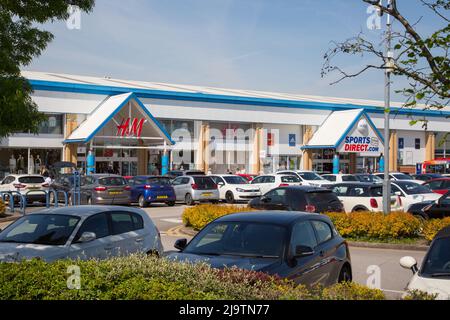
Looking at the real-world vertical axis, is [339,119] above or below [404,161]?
above

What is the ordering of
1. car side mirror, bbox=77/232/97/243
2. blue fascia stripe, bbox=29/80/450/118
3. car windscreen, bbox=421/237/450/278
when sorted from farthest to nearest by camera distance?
1. blue fascia stripe, bbox=29/80/450/118
2. car side mirror, bbox=77/232/97/243
3. car windscreen, bbox=421/237/450/278

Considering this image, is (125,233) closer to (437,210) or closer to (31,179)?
(437,210)

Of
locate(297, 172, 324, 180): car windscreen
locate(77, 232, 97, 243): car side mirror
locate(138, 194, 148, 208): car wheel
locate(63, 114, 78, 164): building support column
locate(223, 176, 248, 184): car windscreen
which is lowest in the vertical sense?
locate(138, 194, 148, 208): car wheel

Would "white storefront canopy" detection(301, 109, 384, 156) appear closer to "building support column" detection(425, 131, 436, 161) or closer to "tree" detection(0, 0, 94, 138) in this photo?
"building support column" detection(425, 131, 436, 161)

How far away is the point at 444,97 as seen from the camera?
7.79 metres

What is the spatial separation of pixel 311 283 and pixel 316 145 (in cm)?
4051

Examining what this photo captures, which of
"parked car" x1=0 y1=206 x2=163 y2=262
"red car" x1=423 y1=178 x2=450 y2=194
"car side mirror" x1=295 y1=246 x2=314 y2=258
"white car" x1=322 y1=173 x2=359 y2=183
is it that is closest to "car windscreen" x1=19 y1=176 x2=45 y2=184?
"white car" x1=322 y1=173 x2=359 y2=183

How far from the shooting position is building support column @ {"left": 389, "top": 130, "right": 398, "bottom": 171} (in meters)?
53.2

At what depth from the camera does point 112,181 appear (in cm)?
2538

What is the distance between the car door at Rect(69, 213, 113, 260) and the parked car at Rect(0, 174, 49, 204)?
57.0ft

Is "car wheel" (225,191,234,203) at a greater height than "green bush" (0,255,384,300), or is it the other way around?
"green bush" (0,255,384,300)

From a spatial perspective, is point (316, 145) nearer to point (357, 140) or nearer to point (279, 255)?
point (357, 140)

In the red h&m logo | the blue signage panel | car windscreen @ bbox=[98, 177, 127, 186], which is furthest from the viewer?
the blue signage panel
